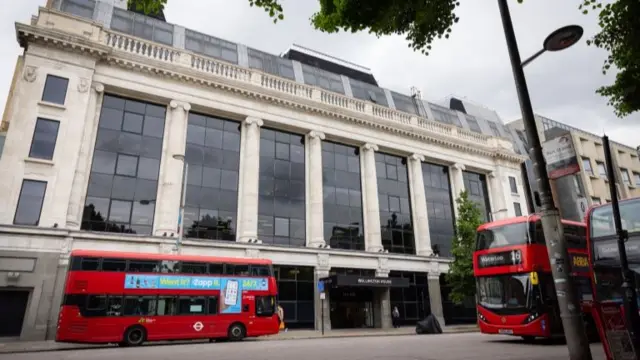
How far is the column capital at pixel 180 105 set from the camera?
80.4 feet

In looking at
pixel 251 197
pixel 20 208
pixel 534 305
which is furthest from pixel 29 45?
pixel 534 305

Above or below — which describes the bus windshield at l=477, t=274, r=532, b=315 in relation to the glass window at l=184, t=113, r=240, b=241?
below

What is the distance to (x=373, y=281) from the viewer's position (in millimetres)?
26484

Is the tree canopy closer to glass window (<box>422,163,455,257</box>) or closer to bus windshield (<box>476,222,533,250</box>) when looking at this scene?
bus windshield (<box>476,222,533,250</box>)

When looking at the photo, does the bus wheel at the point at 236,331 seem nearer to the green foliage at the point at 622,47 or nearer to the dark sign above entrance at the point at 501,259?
the dark sign above entrance at the point at 501,259

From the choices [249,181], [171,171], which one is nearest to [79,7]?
[171,171]

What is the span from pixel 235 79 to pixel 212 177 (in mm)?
6653

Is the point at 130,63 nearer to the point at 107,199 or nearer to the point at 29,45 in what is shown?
the point at 29,45

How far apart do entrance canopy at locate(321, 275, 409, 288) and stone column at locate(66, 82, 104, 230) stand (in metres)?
14.2

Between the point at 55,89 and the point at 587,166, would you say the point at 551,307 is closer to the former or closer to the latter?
the point at 55,89

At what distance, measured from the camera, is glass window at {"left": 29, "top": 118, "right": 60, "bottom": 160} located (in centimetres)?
2031

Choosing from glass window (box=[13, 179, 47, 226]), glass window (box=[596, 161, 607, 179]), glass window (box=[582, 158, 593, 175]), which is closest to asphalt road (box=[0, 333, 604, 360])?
glass window (box=[13, 179, 47, 226])

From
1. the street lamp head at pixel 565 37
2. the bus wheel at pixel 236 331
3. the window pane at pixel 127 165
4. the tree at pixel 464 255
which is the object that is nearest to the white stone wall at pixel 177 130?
the window pane at pixel 127 165

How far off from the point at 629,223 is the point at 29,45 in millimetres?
26452
